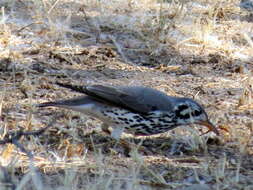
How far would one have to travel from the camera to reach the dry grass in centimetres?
517

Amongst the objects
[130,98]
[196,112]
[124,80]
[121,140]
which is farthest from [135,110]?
[124,80]

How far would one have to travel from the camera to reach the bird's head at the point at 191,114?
20.5ft

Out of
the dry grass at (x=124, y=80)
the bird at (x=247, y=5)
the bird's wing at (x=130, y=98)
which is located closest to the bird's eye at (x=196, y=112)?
the dry grass at (x=124, y=80)

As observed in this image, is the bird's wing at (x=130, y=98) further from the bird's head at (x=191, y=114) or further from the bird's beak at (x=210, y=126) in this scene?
the bird's beak at (x=210, y=126)

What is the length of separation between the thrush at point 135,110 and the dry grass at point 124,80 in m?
0.15

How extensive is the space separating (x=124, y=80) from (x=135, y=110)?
1657mm

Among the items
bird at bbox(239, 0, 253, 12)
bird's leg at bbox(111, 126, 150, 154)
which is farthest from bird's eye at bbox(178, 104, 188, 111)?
bird at bbox(239, 0, 253, 12)

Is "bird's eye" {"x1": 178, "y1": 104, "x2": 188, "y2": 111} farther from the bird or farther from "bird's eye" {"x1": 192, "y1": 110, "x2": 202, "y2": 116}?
the bird

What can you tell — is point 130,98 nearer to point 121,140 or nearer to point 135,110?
point 135,110

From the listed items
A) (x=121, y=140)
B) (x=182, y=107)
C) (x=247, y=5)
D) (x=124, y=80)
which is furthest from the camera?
(x=247, y=5)

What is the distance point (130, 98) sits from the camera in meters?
6.25

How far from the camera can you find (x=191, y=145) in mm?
5949

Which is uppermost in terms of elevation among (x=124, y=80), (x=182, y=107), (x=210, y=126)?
(x=182, y=107)

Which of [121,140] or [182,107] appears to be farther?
[182,107]
